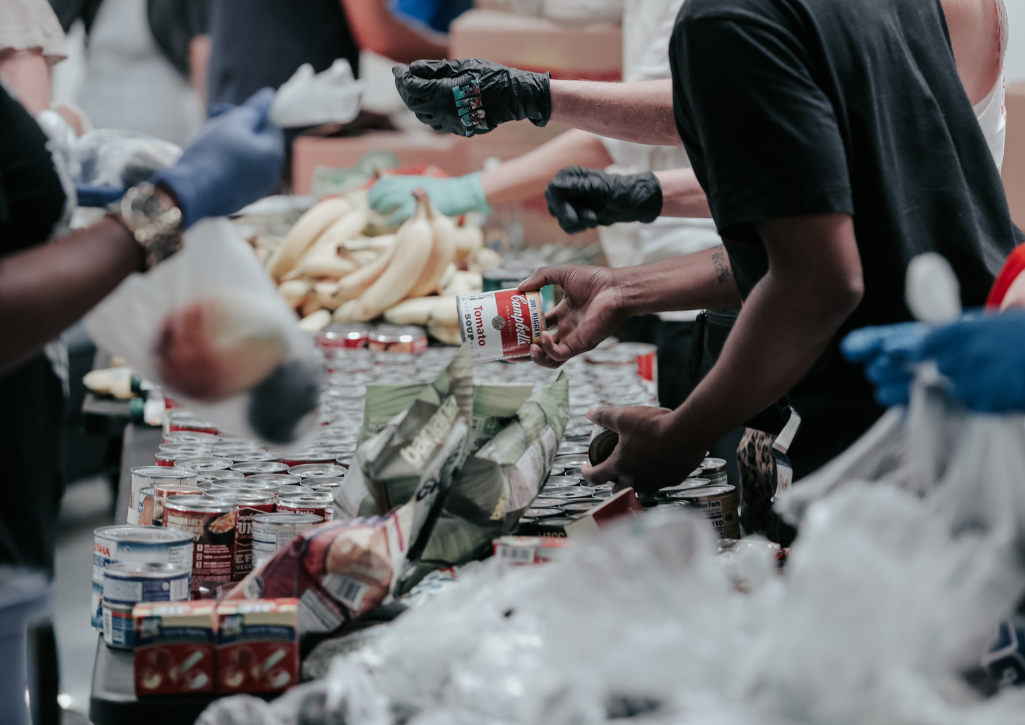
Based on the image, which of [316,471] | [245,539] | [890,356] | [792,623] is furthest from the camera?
[316,471]

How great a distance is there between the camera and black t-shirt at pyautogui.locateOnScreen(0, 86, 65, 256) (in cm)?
104

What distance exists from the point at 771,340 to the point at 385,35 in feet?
15.9

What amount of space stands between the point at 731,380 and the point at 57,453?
922mm

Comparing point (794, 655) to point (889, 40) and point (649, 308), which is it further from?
point (649, 308)

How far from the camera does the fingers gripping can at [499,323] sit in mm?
1665

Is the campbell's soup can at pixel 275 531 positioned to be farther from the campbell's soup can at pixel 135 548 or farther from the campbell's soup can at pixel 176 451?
the campbell's soup can at pixel 176 451

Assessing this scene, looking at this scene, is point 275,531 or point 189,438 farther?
point 189,438

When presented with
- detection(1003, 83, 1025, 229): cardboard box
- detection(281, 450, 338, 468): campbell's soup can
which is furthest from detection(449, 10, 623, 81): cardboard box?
detection(281, 450, 338, 468): campbell's soup can

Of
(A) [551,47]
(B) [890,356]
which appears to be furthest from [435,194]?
(B) [890,356]

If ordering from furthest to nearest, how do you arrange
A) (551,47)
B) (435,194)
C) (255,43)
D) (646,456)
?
(255,43) < (551,47) < (435,194) < (646,456)

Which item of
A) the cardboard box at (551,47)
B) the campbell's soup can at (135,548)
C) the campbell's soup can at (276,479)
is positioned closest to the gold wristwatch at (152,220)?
the campbell's soup can at (135,548)

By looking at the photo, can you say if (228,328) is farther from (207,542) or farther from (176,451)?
(176,451)

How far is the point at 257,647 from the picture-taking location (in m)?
1.01

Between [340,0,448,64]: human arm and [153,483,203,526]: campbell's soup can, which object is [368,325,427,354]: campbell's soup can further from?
[340,0,448,64]: human arm
